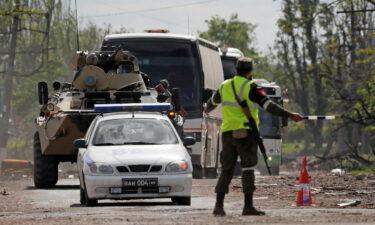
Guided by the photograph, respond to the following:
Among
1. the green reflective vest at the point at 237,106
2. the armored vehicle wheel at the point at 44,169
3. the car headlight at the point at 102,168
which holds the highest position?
the green reflective vest at the point at 237,106

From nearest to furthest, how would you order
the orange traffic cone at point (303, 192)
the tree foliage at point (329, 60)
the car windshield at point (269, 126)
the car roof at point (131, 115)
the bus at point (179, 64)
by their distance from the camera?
1. the orange traffic cone at point (303, 192)
2. the car roof at point (131, 115)
3. the bus at point (179, 64)
4. the car windshield at point (269, 126)
5. the tree foliage at point (329, 60)

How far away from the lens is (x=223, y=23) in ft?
313

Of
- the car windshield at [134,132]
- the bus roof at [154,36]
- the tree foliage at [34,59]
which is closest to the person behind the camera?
the car windshield at [134,132]

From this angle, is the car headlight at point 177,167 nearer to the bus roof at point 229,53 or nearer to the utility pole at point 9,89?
the bus roof at point 229,53

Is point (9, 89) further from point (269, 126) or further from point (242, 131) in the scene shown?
point (242, 131)

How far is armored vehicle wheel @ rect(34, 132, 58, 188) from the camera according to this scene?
86.3 feet

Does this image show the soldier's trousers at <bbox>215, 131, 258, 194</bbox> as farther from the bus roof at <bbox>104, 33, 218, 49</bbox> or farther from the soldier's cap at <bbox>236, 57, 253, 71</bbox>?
the bus roof at <bbox>104, 33, 218, 49</bbox>

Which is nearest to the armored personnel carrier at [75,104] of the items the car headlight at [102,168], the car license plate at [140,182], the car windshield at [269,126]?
the car headlight at [102,168]

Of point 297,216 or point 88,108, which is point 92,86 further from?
point 297,216

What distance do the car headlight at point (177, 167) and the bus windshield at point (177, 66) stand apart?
1218 centimetres

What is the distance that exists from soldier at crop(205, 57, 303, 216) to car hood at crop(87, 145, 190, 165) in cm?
288

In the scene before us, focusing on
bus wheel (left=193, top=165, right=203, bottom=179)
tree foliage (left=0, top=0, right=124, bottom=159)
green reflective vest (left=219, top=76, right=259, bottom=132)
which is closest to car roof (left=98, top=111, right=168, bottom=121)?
green reflective vest (left=219, top=76, right=259, bottom=132)

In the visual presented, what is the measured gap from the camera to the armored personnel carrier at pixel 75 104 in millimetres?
25656

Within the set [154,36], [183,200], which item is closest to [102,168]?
[183,200]
